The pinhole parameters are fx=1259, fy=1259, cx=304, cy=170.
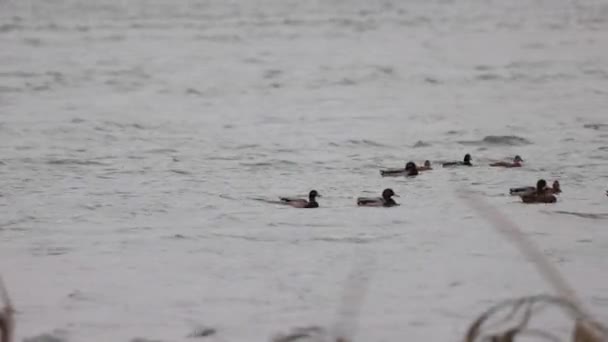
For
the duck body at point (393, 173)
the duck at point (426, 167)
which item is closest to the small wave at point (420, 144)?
the duck at point (426, 167)

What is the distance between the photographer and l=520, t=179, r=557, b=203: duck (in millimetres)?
11328

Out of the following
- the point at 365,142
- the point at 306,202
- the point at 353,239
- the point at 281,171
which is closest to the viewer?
the point at 353,239

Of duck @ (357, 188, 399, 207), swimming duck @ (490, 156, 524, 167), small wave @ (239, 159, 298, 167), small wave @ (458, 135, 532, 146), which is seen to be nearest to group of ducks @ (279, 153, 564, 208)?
duck @ (357, 188, 399, 207)

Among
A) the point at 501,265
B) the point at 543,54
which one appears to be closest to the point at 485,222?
the point at 501,265

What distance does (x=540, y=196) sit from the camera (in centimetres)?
1136

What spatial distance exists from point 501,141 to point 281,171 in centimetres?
336

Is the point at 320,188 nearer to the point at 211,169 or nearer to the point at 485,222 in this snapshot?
the point at 211,169

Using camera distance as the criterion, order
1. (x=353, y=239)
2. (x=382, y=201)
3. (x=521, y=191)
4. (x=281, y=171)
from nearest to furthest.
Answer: (x=353, y=239) < (x=382, y=201) < (x=521, y=191) < (x=281, y=171)

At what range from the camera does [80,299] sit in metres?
7.83

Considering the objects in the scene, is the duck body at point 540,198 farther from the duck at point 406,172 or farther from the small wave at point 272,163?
the small wave at point 272,163

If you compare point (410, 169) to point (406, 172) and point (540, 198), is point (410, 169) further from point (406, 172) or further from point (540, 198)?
point (540, 198)

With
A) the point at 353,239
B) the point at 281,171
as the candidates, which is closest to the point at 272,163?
the point at 281,171

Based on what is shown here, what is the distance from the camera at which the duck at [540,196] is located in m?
11.3

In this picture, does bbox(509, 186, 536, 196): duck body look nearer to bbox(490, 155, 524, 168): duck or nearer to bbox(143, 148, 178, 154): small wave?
bbox(490, 155, 524, 168): duck
